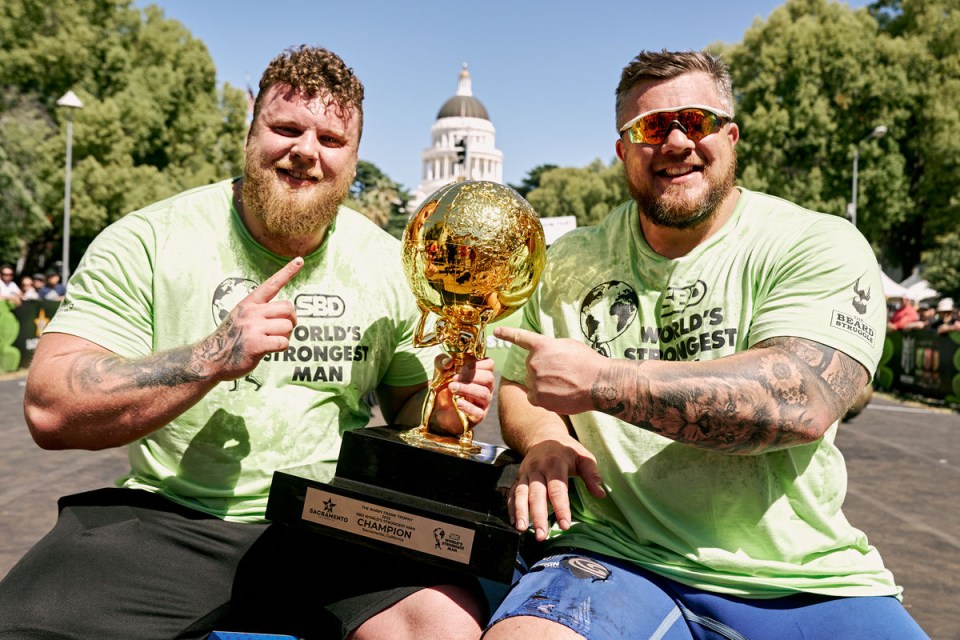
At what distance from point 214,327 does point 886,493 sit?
22.3ft

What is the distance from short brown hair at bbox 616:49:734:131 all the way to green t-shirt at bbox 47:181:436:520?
113cm

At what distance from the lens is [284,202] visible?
267 centimetres

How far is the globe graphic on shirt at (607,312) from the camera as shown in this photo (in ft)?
8.26

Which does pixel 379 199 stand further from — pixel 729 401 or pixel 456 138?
pixel 729 401

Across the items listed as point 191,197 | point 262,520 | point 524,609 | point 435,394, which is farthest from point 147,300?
point 524,609

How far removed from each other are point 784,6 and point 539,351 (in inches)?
1573

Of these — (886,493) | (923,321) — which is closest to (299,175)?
(886,493)

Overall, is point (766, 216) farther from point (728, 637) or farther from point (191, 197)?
point (191, 197)

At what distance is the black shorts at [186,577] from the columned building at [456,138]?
296ft

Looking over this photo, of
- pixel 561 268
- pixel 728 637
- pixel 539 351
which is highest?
pixel 561 268

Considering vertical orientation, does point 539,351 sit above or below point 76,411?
above

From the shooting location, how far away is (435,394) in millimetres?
2627

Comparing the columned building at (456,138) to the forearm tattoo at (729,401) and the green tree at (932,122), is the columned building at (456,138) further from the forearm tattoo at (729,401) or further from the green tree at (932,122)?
the forearm tattoo at (729,401)

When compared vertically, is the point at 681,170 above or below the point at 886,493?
above
